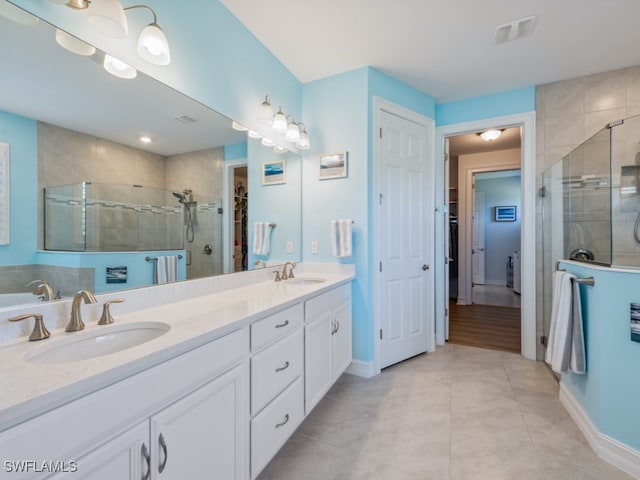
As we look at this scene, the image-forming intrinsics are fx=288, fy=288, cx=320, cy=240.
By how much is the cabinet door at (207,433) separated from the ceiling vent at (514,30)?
2768 millimetres

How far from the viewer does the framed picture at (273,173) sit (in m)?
2.41

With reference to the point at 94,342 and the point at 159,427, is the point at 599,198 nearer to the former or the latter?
the point at 159,427

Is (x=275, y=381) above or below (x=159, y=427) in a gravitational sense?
below

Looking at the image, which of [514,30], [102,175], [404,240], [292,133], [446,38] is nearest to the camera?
[102,175]

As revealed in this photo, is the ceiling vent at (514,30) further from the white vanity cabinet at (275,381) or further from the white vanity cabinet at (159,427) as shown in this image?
the white vanity cabinet at (159,427)

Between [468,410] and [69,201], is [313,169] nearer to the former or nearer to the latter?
[69,201]

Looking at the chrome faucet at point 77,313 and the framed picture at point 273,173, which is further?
the framed picture at point 273,173

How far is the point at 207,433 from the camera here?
1024 millimetres

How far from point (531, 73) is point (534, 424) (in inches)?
114

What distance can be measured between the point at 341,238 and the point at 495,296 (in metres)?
4.72

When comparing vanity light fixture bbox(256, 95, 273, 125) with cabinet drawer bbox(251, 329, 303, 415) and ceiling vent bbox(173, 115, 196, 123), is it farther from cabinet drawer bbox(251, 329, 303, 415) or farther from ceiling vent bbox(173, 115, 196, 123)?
cabinet drawer bbox(251, 329, 303, 415)

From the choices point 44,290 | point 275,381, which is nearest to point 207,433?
point 275,381

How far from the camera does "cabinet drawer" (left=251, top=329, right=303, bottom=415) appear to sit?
50.9 inches

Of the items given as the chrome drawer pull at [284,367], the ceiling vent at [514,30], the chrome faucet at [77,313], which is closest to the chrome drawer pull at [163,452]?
the chrome faucet at [77,313]
